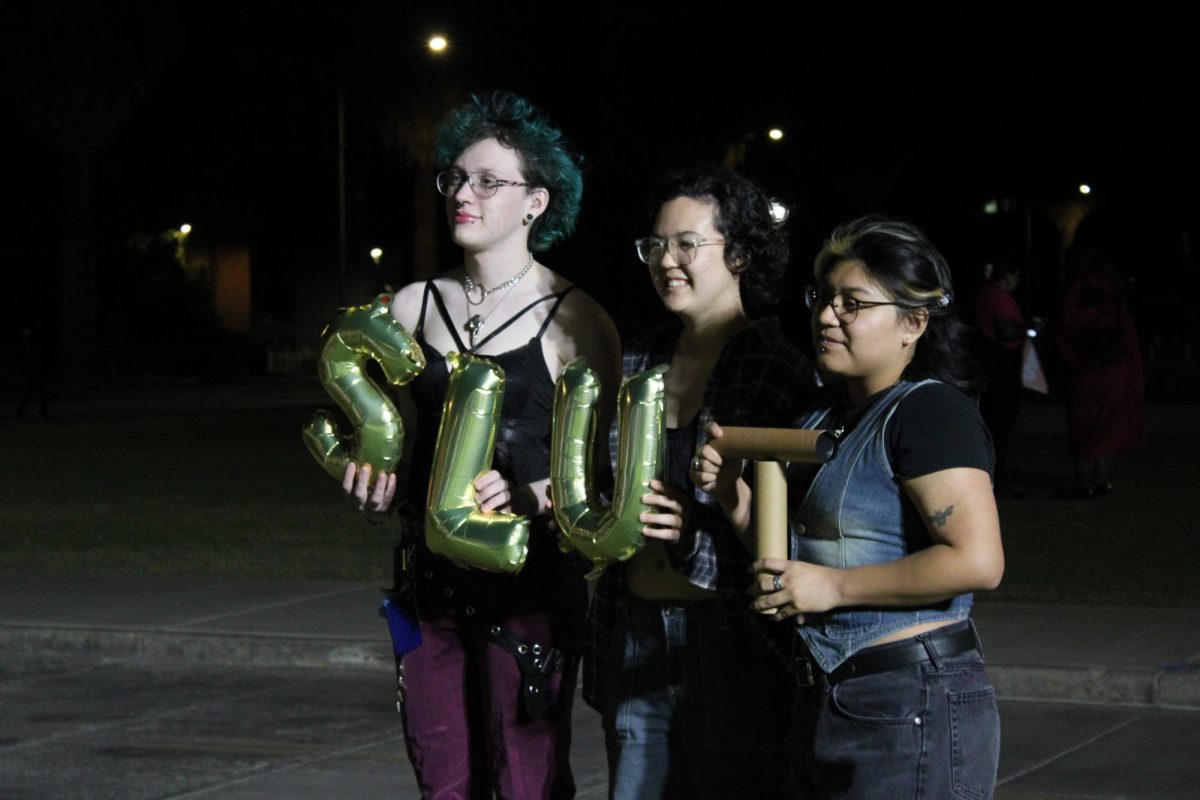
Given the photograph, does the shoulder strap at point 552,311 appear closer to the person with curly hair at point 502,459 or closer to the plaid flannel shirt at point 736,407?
the person with curly hair at point 502,459

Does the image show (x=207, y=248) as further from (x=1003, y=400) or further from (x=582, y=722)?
(x=582, y=722)

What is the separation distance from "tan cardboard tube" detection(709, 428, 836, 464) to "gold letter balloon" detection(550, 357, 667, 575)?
0.32m

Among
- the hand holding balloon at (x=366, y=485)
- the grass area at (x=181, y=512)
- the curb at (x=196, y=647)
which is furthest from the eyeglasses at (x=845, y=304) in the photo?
the grass area at (x=181, y=512)

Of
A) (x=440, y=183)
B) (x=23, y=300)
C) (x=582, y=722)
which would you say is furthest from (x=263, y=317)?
(x=440, y=183)

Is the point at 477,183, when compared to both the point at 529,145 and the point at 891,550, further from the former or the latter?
the point at 891,550

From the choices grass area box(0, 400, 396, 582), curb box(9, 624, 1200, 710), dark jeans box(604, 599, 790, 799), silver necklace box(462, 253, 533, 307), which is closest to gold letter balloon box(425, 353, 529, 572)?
dark jeans box(604, 599, 790, 799)

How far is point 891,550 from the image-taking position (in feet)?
10.9

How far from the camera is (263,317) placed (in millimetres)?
56719

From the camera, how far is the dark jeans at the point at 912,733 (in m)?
3.28

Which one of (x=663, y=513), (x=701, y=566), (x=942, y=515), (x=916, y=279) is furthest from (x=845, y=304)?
(x=701, y=566)

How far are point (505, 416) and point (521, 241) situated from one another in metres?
0.42

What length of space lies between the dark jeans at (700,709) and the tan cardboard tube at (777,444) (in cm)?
64

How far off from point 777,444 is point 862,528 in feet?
0.78

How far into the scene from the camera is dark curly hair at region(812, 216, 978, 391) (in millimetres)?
3393
